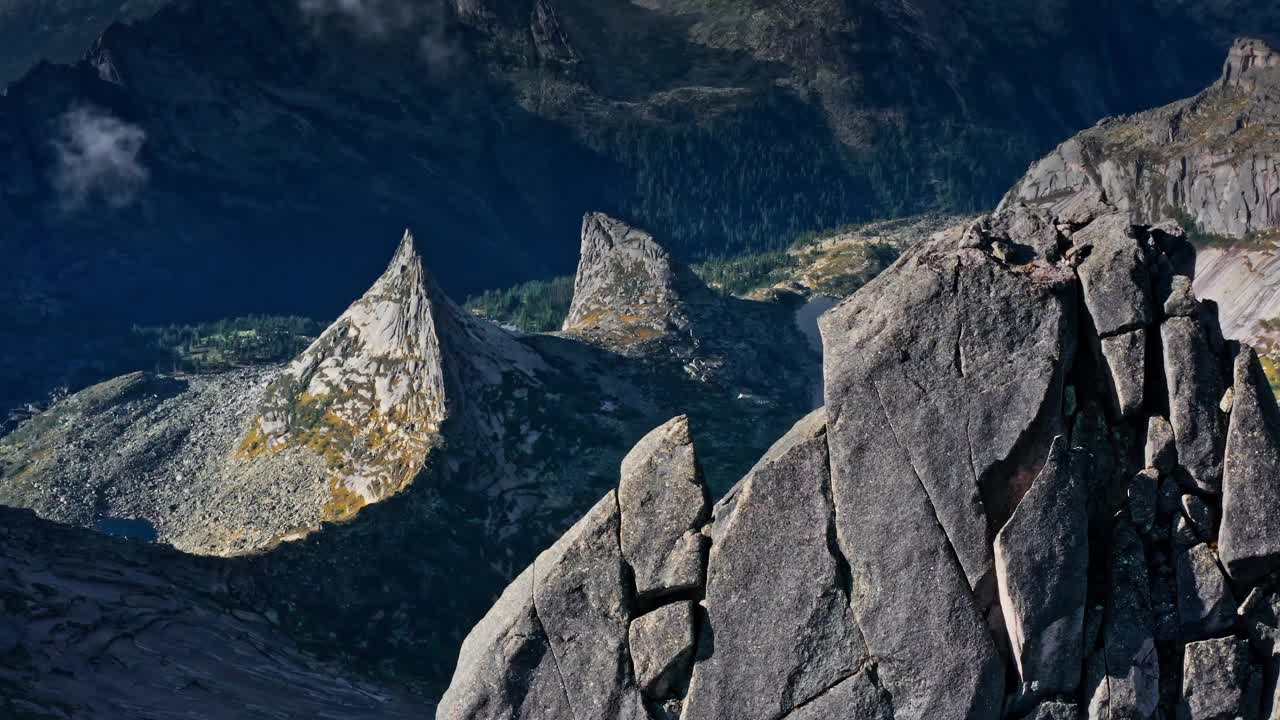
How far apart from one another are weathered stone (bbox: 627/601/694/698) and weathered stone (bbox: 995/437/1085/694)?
14.3 meters

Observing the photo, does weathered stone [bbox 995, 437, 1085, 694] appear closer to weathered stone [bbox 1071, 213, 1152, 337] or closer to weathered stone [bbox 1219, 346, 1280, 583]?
weathered stone [bbox 1071, 213, 1152, 337]

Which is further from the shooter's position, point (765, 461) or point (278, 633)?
point (278, 633)

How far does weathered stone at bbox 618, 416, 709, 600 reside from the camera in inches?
2569

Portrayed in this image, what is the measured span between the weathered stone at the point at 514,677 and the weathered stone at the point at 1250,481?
102ft

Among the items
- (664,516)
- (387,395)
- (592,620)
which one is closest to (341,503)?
(387,395)

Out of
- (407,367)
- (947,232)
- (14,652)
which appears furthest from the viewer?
(407,367)

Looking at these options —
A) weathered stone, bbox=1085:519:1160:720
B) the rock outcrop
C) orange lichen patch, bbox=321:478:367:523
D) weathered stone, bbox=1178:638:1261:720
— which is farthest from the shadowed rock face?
weathered stone, bbox=1178:638:1261:720

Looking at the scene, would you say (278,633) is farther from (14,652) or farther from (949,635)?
(949,635)

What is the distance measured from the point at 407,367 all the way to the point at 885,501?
438 ft

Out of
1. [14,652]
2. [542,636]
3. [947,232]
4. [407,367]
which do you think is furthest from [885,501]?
[407,367]

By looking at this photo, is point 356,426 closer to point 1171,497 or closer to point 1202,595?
point 1171,497

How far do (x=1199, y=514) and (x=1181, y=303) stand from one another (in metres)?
9.33

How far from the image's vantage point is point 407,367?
18888cm

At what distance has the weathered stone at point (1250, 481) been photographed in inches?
2398
